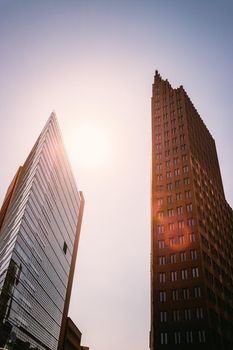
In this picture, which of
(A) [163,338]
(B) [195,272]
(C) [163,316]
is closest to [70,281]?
(C) [163,316]

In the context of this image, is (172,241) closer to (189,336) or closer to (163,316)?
(163,316)

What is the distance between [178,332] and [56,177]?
47.2 meters

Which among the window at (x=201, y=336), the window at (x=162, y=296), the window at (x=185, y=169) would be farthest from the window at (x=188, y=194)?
the window at (x=201, y=336)

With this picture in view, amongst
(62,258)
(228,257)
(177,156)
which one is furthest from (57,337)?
(177,156)

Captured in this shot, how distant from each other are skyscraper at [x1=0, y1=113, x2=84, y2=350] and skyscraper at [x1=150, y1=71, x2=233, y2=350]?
25.7 metres

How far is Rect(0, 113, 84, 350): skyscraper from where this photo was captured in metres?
58.1

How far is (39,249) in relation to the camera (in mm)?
72875

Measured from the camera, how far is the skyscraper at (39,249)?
58.1m

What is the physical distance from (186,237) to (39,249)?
34261 mm

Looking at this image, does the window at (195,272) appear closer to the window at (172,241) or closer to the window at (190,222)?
the window at (172,241)

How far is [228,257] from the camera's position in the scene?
91875 millimetres

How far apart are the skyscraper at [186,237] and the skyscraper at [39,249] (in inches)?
1010

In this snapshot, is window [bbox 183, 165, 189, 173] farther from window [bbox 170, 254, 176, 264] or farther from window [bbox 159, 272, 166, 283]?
window [bbox 159, 272, 166, 283]

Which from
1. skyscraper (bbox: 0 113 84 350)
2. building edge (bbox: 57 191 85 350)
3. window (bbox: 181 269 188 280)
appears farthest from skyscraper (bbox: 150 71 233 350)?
building edge (bbox: 57 191 85 350)
